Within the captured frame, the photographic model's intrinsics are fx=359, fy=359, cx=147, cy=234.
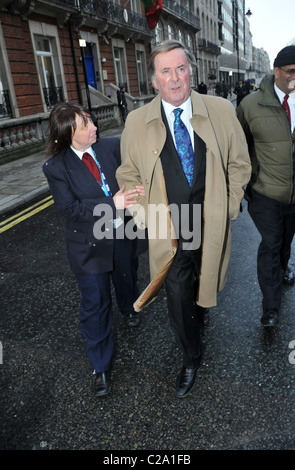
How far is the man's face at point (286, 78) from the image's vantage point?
261 cm

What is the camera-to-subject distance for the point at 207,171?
7.05 ft

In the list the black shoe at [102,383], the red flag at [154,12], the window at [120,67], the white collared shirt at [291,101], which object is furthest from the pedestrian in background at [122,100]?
the black shoe at [102,383]

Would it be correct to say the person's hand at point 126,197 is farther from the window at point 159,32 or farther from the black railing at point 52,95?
the window at point 159,32

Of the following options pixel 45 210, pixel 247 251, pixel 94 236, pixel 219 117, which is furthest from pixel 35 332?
pixel 45 210

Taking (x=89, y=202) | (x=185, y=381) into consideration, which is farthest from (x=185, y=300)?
(x=89, y=202)

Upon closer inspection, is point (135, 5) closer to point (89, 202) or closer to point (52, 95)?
point (52, 95)

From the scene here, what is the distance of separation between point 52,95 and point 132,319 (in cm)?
1547

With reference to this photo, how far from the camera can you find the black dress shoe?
2344 mm

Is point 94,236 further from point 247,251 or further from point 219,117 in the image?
point 247,251

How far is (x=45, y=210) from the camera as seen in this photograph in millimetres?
6883

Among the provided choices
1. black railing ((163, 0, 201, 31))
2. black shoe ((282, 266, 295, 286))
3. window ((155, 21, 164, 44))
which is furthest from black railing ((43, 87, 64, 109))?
black railing ((163, 0, 201, 31))

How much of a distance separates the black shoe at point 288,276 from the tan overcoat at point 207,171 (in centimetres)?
142

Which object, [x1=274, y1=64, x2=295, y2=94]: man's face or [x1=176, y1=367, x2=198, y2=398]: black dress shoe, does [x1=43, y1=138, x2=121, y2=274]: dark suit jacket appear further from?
[x1=274, y1=64, x2=295, y2=94]: man's face
